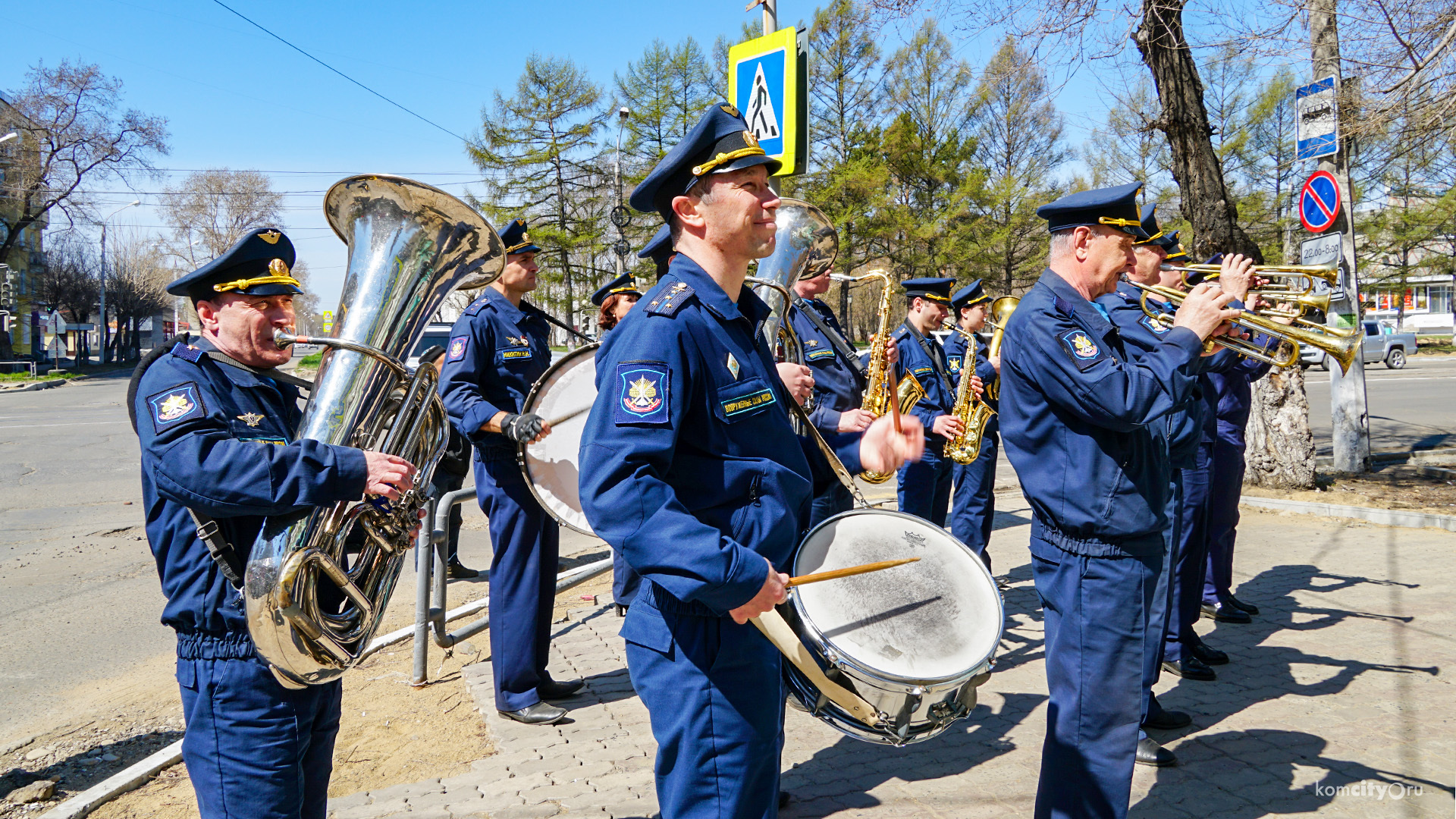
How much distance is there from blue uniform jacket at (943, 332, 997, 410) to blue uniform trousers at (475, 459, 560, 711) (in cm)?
375

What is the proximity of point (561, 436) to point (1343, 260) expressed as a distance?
341 inches

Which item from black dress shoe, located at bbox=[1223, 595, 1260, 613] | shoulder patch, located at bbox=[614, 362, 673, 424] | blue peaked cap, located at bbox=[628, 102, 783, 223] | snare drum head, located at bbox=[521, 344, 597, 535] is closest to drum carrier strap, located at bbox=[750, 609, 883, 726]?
shoulder patch, located at bbox=[614, 362, 673, 424]

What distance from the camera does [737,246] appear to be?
2268 millimetres

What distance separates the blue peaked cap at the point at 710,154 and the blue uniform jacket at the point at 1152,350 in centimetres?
194

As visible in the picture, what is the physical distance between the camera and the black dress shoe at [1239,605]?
5.77 m

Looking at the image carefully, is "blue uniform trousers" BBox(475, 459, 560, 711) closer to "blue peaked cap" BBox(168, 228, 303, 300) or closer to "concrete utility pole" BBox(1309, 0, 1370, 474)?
"blue peaked cap" BBox(168, 228, 303, 300)

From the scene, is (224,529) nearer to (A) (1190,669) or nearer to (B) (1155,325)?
(B) (1155,325)

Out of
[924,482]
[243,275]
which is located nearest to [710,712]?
[243,275]

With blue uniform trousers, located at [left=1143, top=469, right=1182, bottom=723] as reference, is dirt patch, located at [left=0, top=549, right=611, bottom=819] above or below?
below

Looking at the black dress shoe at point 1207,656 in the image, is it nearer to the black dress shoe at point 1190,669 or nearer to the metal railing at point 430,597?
the black dress shoe at point 1190,669

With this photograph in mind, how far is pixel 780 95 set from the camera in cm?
670

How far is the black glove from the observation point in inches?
160

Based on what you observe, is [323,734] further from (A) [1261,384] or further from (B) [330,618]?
(A) [1261,384]

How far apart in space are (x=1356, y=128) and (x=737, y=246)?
913cm
